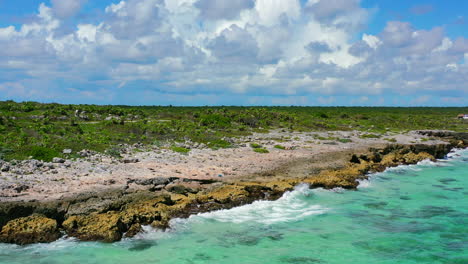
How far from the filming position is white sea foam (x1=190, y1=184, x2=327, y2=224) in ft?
54.0

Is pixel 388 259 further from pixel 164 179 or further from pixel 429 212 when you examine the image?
pixel 164 179

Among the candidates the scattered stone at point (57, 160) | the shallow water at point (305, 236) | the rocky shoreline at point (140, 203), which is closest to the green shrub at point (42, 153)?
the scattered stone at point (57, 160)

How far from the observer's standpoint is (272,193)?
19.6m

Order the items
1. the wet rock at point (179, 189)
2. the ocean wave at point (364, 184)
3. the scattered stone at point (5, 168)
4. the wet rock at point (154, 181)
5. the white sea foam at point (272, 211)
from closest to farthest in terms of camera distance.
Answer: the white sea foam at point (272, 211) < the wet rock at point (179, 189) < the wet rock at point (154, 181) < the scattered stone at point (5, 168) < the ocean wave at point (364, 184)

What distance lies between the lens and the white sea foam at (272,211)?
54.0 ft

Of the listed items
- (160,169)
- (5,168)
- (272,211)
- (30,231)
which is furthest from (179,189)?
(5,168)

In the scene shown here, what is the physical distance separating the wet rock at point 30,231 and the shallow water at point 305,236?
303 mm

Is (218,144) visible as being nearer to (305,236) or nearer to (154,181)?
(154,181)

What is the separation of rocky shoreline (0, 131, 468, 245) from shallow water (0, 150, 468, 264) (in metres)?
0.48

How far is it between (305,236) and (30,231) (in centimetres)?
1022

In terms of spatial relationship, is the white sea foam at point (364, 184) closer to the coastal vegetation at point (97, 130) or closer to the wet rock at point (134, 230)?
the coastal vegetation at point (97, 130)

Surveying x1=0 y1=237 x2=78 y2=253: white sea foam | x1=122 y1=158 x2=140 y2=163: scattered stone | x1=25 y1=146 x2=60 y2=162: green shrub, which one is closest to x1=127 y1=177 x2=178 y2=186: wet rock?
x1=122 y1=158 x2=140 y2=163: scattered stone

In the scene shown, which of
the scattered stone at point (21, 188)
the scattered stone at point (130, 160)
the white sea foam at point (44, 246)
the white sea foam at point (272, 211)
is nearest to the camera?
the white sea foam at point (44, 246)

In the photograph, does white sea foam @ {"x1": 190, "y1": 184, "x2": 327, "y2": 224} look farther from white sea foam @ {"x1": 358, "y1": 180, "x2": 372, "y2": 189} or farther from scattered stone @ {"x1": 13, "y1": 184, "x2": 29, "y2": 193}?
scattered stone @ {"x1": 13, "y1": 184, "x2": 29, "y2": 193}
